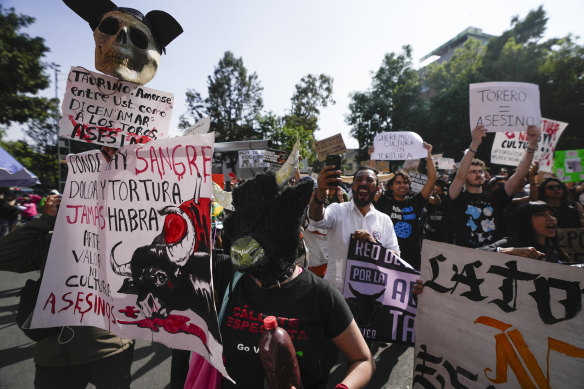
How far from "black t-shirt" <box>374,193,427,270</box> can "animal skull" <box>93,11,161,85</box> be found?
3.48m

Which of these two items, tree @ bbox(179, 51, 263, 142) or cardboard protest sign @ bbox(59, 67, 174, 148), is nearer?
cardboard protest sign @ bbox(59, 67, 174, 148)

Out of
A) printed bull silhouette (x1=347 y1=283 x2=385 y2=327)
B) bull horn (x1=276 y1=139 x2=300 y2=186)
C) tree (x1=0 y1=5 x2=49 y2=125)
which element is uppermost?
tree (x1=0 y1=5 x2=49 y2=125)

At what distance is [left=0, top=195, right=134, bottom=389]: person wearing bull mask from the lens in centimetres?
178

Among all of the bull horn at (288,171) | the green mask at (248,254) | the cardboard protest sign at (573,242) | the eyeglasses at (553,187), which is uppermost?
the bull horn at (288,171)

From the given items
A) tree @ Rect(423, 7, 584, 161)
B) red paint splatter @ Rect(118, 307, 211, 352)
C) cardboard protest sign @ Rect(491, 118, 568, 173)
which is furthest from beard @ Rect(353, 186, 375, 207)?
tree @ Rect(423, 7, 584, 161)

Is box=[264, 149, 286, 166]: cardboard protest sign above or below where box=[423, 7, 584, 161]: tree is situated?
below

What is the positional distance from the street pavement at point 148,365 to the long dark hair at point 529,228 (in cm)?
179

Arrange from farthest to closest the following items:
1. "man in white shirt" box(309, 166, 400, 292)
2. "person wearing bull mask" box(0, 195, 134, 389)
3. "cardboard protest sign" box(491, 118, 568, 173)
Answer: "cardboard protest sign" box(491, 118, 568, 173) → "man in white shirt" box(309, 166, 400, 292) → "person wearing bull mask" box(0, 195, 134, 389)

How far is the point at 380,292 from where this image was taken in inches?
101

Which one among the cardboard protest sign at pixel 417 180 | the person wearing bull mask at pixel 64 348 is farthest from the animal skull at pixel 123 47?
the cardboard protest sign at pixel 417 180

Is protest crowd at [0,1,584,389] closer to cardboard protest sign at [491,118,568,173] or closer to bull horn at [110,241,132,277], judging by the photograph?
bull horn at [110,241,132,277]

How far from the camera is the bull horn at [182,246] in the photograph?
4.53ft

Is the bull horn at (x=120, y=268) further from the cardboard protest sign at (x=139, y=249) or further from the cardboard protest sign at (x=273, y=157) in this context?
the cardboard protest sign at (x=273, y=157)

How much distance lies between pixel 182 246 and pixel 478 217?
12.5 ft
